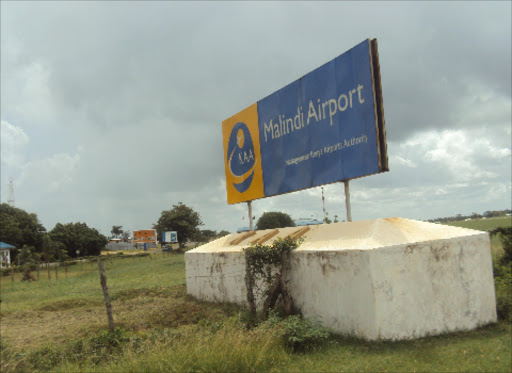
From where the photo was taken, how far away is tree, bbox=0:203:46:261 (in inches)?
2002

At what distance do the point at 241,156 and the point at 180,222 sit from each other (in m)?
48.7

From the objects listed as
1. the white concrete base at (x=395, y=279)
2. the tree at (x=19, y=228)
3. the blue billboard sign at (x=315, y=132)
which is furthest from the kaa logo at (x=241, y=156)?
the tree at (x=19, y=228)

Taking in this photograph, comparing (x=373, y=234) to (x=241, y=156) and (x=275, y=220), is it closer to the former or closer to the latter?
(x=241, y=156)

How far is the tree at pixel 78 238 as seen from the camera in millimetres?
57656

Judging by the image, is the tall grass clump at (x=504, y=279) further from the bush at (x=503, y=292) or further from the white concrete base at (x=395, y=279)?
the white concrete base at (x=395, y=279)

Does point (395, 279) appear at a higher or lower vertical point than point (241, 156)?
lower

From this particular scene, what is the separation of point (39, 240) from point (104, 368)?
56.9 metres

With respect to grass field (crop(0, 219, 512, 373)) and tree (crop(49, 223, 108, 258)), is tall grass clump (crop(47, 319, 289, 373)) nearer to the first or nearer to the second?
grass field (crop(0, 219, 512, 373))

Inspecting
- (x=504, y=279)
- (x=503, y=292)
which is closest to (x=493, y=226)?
(x=504, y=279)

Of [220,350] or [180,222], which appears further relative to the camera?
[180,222]

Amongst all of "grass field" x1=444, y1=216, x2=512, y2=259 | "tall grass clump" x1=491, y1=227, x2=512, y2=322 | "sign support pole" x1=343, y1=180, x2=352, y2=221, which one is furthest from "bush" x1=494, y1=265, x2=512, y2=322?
"sign support pole" x1=343, y1=180, x2=352, y2=221

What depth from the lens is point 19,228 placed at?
2104 inches

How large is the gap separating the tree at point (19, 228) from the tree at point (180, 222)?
1618 cm

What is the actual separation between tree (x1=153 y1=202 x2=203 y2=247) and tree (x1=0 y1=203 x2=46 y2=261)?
637 inches
